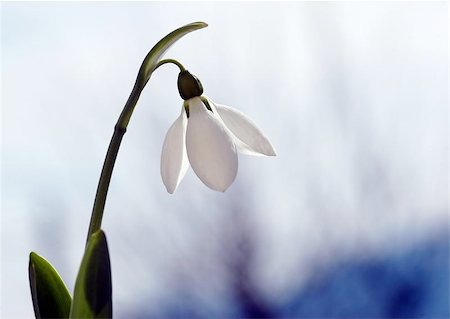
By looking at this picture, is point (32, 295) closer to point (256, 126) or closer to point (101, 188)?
point (101, 188)

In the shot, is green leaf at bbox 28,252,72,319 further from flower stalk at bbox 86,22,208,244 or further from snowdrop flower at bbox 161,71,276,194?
snowdrop flower at bbox 161,71,276,194

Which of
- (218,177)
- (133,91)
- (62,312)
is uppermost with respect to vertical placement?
(133,91)

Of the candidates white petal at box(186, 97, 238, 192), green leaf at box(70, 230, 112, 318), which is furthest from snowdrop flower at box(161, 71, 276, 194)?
green leaf at box(70, 230, 112, 318)

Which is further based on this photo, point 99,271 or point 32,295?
point 32,295

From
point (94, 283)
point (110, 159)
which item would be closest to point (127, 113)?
point (110, 159)

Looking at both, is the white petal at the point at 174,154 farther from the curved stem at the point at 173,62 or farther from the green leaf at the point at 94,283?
the green leaf at the point at 94,283

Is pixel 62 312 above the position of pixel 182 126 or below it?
below

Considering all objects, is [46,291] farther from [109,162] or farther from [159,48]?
[159,48]

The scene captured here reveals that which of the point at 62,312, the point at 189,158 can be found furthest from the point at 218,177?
the point at 62,312
